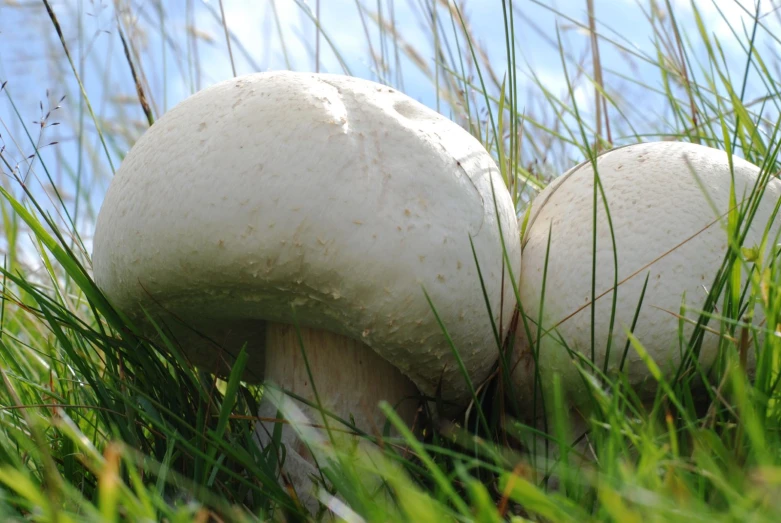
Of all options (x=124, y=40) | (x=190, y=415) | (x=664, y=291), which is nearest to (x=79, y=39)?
(x=124, y=40)

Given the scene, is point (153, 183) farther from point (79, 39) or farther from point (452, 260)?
point (79, 39)

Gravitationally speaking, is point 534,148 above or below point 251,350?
above

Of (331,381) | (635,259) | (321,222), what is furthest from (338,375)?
(635,259)

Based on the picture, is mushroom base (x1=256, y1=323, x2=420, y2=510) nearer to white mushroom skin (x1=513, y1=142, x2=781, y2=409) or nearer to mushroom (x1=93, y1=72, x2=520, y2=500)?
mushroom (x1=93, y1=72, x2=520, y2=500)

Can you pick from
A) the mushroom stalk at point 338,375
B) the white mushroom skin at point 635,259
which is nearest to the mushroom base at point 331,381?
the mushroom stalk at point 338,375

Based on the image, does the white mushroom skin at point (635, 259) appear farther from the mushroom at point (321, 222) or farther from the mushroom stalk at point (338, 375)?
the mushroom stalk at point (338, 375)

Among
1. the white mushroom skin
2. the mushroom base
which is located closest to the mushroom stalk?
the mushroom base
